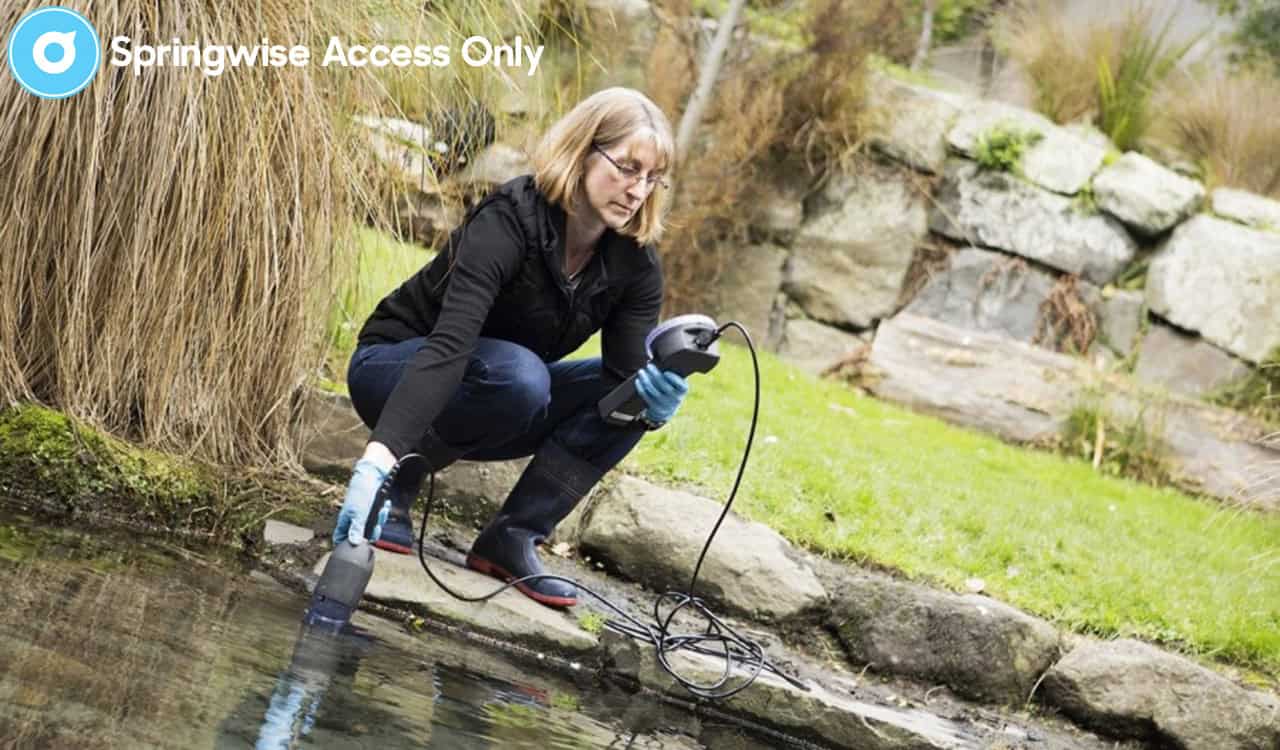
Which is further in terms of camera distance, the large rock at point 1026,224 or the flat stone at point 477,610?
the large rock at point 1026,224

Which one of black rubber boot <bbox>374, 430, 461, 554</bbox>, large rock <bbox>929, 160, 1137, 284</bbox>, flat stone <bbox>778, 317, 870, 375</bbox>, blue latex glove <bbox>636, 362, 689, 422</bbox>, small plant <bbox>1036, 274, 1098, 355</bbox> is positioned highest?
large rock <bbox>929, 160, 1137, 284</bbox>

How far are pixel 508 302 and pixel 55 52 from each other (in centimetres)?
123

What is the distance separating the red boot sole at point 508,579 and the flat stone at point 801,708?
0.51 feet

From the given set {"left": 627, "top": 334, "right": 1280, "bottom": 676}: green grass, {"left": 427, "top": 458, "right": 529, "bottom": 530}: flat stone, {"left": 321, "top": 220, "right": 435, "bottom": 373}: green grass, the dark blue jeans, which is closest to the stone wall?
{"left": 627, "top": 334, "right": 1280, "bottom": 676}: green grass

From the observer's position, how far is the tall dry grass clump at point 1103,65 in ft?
33.0

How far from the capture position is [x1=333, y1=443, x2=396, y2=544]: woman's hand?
2.91 m

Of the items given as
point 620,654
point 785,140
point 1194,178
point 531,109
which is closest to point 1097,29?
point 1194,178

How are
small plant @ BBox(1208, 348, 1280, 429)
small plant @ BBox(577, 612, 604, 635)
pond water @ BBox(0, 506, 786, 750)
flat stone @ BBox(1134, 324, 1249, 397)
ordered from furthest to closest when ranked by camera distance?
1. flat stone @ BBox(1134, 324, 1249, 397)
2. small plant @ BBox(1208, 348, 1280, 429)
3. small plant @ BBox(577, 612, 604, 635)
4. pond water @ BBox(0, 506, 786, 750)

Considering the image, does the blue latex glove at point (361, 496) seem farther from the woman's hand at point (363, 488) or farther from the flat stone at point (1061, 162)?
the flat stone at point (1061, 162)

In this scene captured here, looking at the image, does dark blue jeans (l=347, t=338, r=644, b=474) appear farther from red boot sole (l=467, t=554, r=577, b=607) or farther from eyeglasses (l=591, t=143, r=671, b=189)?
eyeglasses (l=591, t=143, r=671, b=189)

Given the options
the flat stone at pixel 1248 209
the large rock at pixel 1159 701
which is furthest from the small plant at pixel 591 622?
the flat stone at pixel 1248 209

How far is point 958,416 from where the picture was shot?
816 cm

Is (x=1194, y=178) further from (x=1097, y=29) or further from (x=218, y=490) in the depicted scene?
(x=218, y=490)

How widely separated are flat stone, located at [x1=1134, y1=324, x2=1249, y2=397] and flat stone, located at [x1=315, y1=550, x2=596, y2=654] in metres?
6.05
